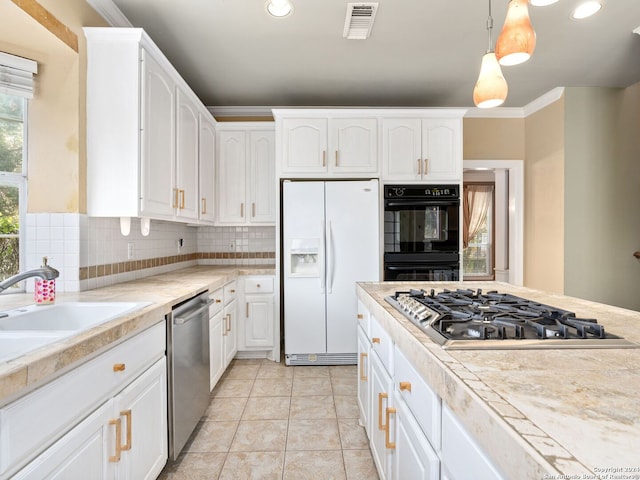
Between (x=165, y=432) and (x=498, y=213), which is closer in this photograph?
(x=165, y=432)

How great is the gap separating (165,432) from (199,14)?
2440mm

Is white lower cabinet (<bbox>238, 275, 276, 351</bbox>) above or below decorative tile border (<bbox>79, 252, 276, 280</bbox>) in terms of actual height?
below

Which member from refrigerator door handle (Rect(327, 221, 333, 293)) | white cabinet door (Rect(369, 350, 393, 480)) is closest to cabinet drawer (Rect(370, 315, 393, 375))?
white cabinet door (Rect(369, 350, 393, 480))

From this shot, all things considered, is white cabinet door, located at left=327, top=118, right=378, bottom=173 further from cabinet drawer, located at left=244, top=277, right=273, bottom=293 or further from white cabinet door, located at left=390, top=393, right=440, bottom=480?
→ white cabinet door, located at left=390, top=393, right=440, bottom=480

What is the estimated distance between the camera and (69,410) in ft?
3.31

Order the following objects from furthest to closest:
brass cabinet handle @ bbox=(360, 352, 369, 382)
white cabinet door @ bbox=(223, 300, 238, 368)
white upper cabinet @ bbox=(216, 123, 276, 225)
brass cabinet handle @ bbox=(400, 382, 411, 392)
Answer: white upper cabinet @ bbox=(216, 123, 276, 225)
white cabinet door @ bbox=(223, 300, 238, 368)
brass cabinet handle @ bbox=(360, 352, 369, 382)
brass cabinet handle @ bbox=(400, 382, 411, 392)

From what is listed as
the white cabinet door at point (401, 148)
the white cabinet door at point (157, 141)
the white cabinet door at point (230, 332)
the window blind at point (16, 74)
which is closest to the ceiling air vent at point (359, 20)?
the white cabinet door at point (401, 148)

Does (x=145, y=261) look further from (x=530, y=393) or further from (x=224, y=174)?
(x=530, y=393)

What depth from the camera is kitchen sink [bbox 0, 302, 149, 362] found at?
3.70 feet

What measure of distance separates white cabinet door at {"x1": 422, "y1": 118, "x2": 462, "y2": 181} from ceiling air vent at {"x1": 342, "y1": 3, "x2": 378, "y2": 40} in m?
1.12

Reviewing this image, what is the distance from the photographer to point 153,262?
284 centimetres

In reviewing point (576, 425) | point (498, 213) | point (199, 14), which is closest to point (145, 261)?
point (199, 14)

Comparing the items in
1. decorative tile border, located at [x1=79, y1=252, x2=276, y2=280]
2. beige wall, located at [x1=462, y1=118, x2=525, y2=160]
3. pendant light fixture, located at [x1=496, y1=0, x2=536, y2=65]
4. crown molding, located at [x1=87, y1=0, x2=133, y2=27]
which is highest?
crown molding, located at [x1=87, y1=0, x2=133, y2=27]

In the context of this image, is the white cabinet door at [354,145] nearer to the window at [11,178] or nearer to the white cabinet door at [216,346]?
the white cabinet door at [216,346]
